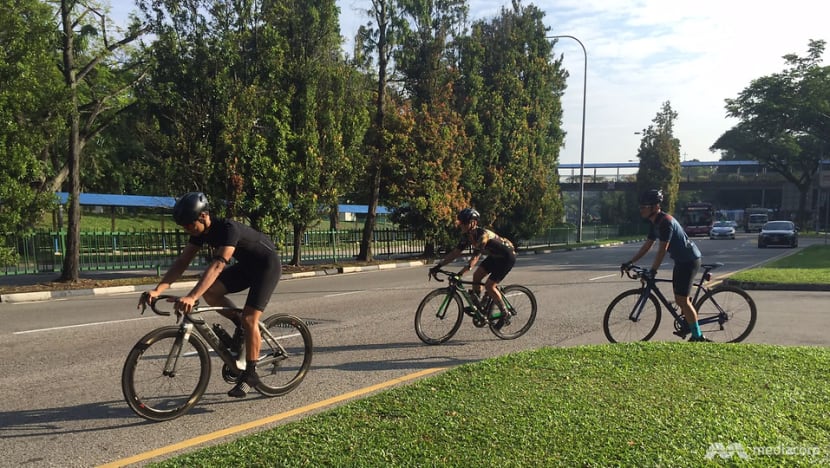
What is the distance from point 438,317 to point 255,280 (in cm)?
313

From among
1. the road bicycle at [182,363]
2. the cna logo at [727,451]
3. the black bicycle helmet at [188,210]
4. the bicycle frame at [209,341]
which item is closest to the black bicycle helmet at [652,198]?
the cna logo at [727,451]

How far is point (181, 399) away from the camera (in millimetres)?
5031

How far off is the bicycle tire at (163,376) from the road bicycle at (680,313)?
16.2 feet

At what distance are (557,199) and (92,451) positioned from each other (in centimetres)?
3339

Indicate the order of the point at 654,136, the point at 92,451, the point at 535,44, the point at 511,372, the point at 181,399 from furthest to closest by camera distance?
the point at 654,136 → the point at 535,44 → the point at 511,372 → the point at 181,399 → the point at 92,451

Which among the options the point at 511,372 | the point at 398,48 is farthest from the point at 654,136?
the point at 511,372

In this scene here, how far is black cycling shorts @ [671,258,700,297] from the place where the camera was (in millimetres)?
7086

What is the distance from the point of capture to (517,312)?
26.9 ft

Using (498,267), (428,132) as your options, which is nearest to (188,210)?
(498,267)

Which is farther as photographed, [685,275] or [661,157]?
[661,157]

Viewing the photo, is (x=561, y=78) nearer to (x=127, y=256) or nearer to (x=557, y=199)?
(x=557, y=199)

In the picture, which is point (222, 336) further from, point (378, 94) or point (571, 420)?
point (378, 94)

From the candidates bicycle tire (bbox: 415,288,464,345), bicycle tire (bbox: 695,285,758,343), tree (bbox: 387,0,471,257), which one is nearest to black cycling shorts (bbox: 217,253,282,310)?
bicycle tire (bbox: 415,288,464,345)

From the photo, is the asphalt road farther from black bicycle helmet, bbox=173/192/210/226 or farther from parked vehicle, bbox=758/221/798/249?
parked vehicle, bbox=758/221/798/249
